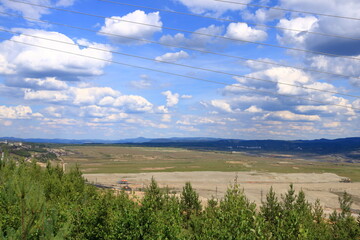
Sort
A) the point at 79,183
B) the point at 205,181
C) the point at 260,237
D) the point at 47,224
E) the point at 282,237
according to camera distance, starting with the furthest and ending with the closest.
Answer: the point at 205,181 → the point at 79,183 → the point at 282,237 → the point at 260,237 → the point at 47,224

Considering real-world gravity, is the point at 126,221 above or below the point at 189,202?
above

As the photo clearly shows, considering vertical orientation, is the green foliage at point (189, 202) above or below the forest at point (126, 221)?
below

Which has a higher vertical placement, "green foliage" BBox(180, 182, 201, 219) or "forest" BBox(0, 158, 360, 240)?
"forest" BBox(0, 158, 360, 240)

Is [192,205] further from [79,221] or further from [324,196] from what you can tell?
[324,196]

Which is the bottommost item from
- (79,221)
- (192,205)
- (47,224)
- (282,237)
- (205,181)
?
(205,181)

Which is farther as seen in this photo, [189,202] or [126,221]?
[189,202]

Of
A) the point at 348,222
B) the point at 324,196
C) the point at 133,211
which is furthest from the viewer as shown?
the point at 324,196

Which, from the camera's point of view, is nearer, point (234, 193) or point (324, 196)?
A: point (234, 193)

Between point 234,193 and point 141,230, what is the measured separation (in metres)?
6.93

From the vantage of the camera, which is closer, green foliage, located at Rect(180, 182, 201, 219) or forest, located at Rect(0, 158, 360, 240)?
forest, located at Rect(0, 158, 360, 240)

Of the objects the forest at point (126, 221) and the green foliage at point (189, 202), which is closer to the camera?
the forest at point (126, 221)

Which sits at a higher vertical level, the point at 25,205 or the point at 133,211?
the point at 25,205

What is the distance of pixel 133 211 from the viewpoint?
72.2 ft

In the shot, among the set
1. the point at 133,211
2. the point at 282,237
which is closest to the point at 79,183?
the point at 133,211
